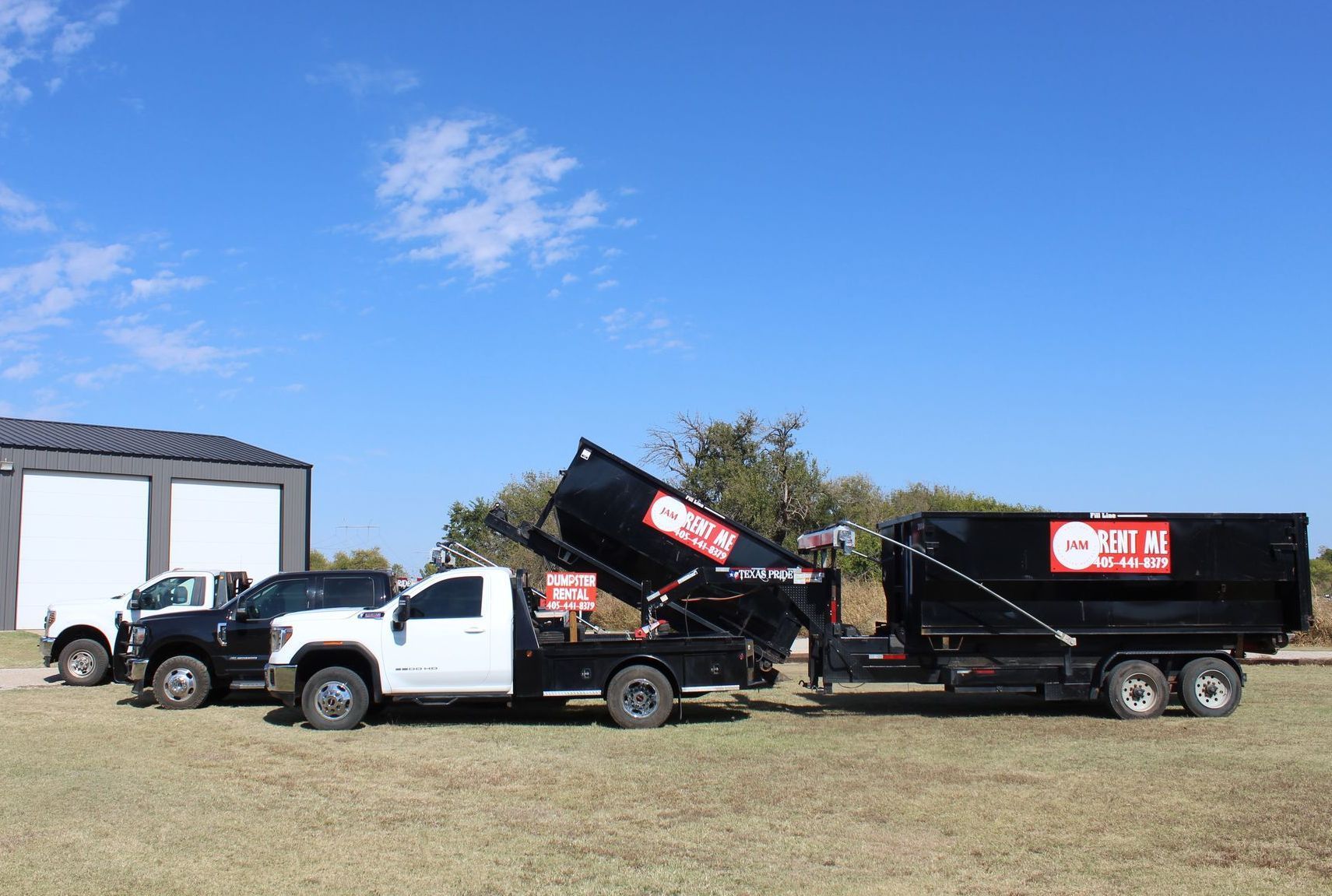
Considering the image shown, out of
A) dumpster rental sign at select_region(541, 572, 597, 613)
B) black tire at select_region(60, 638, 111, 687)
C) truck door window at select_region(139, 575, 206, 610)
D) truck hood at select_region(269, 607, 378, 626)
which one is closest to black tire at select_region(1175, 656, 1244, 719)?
dumpster rental sign at select_region(541, 572, 597, 613)

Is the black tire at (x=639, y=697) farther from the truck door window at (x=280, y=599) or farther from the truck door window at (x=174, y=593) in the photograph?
the truck door window at (x=174, y=593)

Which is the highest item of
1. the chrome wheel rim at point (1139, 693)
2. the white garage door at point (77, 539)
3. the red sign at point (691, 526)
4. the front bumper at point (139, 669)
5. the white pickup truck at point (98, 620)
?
the white garage door at point (77, 539)

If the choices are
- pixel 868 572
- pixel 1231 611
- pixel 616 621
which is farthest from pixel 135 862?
pixel 868 572

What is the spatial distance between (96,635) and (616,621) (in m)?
12.8

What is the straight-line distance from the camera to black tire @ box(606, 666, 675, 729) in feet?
43.2

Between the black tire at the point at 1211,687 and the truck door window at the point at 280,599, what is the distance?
11.9m

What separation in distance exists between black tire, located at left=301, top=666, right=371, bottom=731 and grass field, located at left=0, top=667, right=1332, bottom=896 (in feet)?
0.80

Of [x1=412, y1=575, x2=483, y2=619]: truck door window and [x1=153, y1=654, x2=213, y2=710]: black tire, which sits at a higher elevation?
[x1=412, y1=575, x2=483, y2=619]: truck door window

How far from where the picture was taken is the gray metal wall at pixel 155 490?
34594 millimetres

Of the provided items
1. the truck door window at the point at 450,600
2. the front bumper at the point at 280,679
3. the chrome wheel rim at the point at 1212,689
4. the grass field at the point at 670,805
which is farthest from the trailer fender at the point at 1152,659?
the front bumper at the point at 280,679

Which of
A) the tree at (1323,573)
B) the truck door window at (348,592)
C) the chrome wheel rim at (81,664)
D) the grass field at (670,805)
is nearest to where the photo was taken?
the grass field at (670,805)

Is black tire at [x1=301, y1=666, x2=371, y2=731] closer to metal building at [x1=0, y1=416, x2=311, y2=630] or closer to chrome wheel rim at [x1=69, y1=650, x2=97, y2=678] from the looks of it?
chrome wheel rim at [x1=69, y1=650, x2=97, y2=678]

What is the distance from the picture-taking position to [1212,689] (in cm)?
1411

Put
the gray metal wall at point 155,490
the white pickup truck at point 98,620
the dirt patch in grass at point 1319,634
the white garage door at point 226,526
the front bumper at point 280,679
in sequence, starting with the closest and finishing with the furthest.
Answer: the front bumper at point 280,679 < the white pickup truck at point 98,620 < the dirt patch in grass at point 1319,634 < the gray metal wall at point 155,490 < the white garage door at point 226,526
